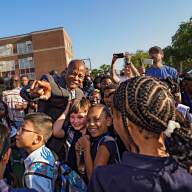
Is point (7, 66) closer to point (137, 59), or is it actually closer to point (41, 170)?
point (137, 59)

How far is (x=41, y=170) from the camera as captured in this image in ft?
8.89

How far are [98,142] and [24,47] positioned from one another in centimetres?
6159

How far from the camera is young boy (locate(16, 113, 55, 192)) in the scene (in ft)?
8.68

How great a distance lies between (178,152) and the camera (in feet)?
5.12

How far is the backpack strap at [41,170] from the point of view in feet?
8.80

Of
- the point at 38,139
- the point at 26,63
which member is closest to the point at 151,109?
the point at 38,139

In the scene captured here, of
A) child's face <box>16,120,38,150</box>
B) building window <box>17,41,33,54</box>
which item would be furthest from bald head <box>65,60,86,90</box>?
building window <box>17,41,33,54</box>

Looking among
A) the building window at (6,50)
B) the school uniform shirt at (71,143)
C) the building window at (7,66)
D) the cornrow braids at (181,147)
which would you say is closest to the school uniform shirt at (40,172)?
the school uniform shirt at (71,143)

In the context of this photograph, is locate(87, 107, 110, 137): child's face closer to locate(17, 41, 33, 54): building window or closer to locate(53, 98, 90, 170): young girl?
locate(53, 98, 90, 170): young girl

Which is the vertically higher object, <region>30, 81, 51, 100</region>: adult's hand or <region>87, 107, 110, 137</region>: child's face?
<region>30, 81, 51, 100</region>: adult's hand

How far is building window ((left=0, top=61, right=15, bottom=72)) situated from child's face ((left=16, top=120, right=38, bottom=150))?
6285cm

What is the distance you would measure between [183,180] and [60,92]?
2.19 meters

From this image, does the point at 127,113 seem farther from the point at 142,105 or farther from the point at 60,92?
the point at 60,92

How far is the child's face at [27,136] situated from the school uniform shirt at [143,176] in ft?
4.92
